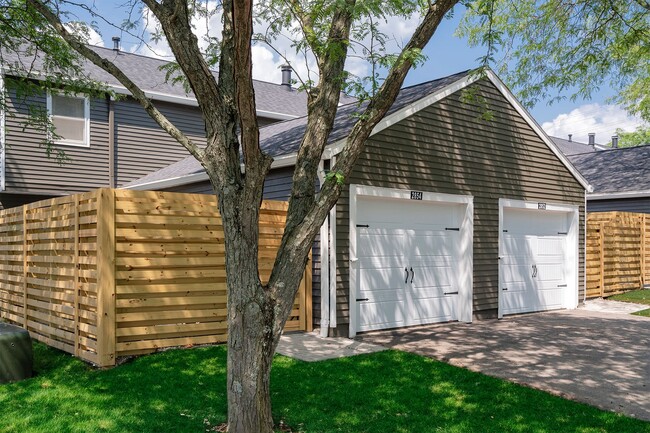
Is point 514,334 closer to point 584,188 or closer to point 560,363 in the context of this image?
point 560,363

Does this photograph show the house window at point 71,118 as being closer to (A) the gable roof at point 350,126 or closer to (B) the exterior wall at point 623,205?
(A) the gable roof at point 350,126

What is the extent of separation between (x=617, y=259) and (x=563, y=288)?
3031 mm

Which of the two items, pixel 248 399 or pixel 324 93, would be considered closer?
pixel 248 399

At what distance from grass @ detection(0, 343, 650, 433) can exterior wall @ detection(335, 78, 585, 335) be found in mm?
2390

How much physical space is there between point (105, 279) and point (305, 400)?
2821 mm

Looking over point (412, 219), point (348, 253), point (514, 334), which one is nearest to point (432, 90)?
point (412, 219)

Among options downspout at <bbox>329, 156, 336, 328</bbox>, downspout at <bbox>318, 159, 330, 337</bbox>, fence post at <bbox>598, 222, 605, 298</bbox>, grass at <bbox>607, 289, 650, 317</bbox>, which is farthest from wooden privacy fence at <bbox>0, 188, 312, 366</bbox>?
grass at <bbox>607, 289, 650, 317</bbox>

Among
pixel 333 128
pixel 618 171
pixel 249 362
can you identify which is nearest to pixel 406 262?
pixel 333 128

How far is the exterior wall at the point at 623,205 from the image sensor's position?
17.6 metres

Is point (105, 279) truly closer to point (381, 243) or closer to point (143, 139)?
point (381, 243)

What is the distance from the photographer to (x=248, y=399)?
4.32 metres

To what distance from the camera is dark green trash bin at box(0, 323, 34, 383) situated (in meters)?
6.34

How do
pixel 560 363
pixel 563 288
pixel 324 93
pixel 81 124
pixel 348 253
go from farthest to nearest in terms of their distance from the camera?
pixel 81 124, pixel 563 288, pixel 348 253, pixel 560 363, pixel 324 93

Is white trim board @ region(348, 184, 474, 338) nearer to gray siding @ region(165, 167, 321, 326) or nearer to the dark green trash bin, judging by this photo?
gray siding @ region(165, 167, 321, 326)
